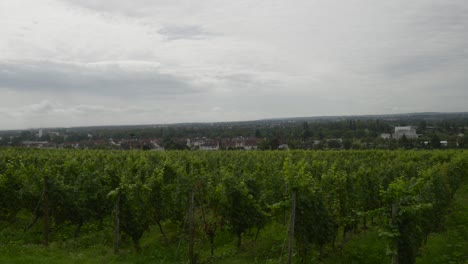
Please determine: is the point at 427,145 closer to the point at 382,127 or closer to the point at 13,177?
the point at 382,127

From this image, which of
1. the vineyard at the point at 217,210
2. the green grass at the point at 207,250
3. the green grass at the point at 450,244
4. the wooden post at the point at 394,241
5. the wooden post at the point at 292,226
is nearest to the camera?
the wooden post at the point at 394,241

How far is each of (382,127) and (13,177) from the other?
117m

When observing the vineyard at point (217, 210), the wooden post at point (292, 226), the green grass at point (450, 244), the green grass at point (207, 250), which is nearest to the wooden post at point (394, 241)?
the vineyard at point (217, 210)

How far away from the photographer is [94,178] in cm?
1396

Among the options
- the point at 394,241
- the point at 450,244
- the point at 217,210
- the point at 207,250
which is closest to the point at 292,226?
the point at 394,241

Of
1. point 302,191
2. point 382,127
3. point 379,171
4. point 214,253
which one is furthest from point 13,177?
point 382,127

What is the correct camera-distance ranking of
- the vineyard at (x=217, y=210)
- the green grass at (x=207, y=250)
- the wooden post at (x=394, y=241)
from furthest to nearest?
the green grass at (x=207, y=250) → the vineyard at (x=217, y=210) → the wooden post at (x=394, y=241)

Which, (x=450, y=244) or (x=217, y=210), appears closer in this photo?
(x=217, y=210)

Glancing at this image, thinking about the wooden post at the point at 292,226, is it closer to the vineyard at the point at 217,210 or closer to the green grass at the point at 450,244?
the vineyard at the point at 217,210

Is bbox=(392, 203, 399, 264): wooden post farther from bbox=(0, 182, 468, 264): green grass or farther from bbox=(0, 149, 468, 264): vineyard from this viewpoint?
bbox=(0, 182, 468, 264): green grass

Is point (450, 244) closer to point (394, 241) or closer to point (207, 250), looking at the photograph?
point (394, 241)

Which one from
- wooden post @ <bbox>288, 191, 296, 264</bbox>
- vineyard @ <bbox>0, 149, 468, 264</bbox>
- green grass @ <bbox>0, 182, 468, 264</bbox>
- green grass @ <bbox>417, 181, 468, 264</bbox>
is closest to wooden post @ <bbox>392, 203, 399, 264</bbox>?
vineyard @ <bbox>0, 149, 468, 264</bbox>

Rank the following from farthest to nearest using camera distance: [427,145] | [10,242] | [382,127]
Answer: [382,127] → [427,145] → [10,242]

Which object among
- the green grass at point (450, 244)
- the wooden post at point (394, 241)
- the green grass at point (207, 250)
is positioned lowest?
the green grass at point (450, 244)
